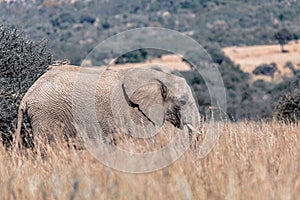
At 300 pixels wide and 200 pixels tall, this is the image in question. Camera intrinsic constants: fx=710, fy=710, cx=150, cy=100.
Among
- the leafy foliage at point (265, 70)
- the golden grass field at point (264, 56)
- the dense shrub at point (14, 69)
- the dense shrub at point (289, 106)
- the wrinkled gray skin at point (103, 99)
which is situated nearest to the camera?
the wrinkled gray skin at point (103, 99)

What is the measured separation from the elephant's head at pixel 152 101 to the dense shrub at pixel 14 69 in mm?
1844

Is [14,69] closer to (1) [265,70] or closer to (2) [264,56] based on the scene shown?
(1) [265,70]

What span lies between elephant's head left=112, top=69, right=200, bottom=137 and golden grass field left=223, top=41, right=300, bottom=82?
31818 mm

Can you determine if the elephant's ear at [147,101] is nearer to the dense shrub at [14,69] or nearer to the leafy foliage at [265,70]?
the dense shrub at [14,69]

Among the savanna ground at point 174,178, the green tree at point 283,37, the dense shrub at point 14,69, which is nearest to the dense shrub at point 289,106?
the dense shrub at point 14,69

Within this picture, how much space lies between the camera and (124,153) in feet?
17.3

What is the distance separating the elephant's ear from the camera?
293 inches

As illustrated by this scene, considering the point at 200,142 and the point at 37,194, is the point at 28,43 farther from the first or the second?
the point at 37,194

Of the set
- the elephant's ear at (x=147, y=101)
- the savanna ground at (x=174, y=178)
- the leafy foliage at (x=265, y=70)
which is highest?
the savanna ground at (x=174, y=178)

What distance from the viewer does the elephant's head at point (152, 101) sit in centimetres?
727

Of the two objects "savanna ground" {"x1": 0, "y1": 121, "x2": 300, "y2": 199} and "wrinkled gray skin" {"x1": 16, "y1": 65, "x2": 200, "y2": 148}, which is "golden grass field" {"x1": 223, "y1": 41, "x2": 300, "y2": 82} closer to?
"wrinkled gray skin" {"x1": 16, "y1": 65, "x2": 200, "y2": 148}

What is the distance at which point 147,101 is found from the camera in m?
7.54

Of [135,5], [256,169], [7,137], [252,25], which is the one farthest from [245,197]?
[135,5]

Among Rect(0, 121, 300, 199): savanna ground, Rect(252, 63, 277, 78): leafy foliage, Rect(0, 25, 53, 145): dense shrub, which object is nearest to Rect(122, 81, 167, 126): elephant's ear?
Rect(0, 121, 300, 199): savanna ground
